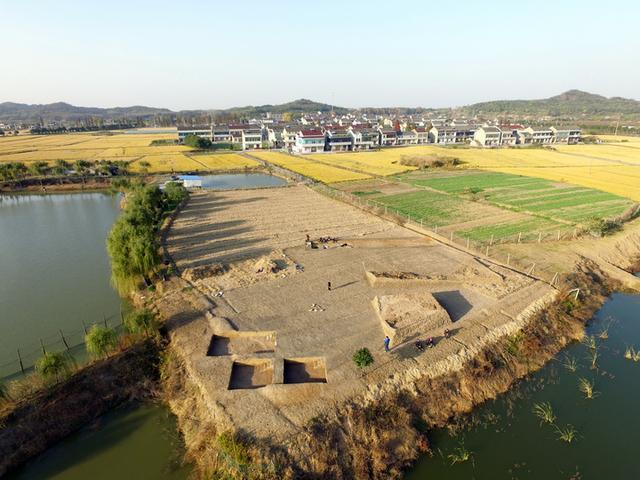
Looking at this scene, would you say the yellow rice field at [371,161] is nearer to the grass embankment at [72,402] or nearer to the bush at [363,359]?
the bush at [363,359]

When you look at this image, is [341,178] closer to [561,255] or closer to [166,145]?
[561,255]

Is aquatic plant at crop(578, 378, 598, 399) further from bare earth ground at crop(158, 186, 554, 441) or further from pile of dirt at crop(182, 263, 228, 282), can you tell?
pile of dirt at crop(182, 263, 228, 282)

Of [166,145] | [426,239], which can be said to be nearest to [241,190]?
[426,239]

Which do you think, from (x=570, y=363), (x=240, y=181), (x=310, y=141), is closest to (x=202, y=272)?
(x=570, y=363)

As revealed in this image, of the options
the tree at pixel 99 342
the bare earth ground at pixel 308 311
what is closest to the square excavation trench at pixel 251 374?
the bare earth ground at pixel 308 311

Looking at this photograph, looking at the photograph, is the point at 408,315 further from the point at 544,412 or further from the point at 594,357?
the point at 594,357

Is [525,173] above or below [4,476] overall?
above
